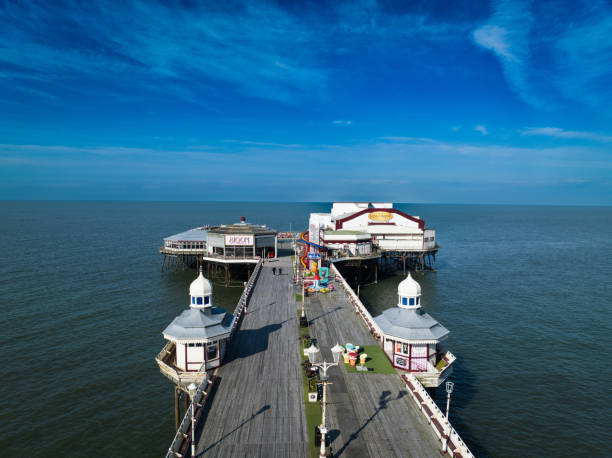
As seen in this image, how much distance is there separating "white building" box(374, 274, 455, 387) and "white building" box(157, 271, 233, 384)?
36.5 feet

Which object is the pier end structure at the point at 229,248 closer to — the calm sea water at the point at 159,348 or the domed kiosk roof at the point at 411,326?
the calm sea water at the point at 159,348

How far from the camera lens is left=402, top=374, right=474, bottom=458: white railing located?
58.3 feet

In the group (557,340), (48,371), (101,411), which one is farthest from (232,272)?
(557,340)

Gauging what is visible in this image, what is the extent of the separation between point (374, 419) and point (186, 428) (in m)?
9.29

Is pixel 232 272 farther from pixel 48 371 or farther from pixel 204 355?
pixel 204 355

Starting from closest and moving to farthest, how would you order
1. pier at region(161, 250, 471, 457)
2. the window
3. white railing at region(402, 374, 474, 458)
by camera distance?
white railing at region(402, 374, 474, 458) < pier at region(161, 250, 471, 457) < the window

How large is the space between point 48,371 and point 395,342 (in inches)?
1077

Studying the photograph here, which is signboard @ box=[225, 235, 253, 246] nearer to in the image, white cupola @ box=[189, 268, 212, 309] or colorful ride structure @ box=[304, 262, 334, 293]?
colorful ride structure @ box=[304, 262, 334, 293]

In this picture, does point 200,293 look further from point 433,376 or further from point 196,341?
point 433,376

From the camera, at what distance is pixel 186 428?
62.1 ft

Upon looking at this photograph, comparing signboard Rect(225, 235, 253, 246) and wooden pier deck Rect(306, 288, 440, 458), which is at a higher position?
signboard Rect(225, 235, 253, 246)

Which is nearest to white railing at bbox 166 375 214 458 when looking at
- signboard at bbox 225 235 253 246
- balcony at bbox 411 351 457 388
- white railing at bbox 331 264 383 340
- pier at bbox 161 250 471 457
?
pier at bbox 161 250 471 457

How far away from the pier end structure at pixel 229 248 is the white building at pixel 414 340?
40.0m

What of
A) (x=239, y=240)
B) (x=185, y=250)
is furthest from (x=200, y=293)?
(x=185, y=250)
